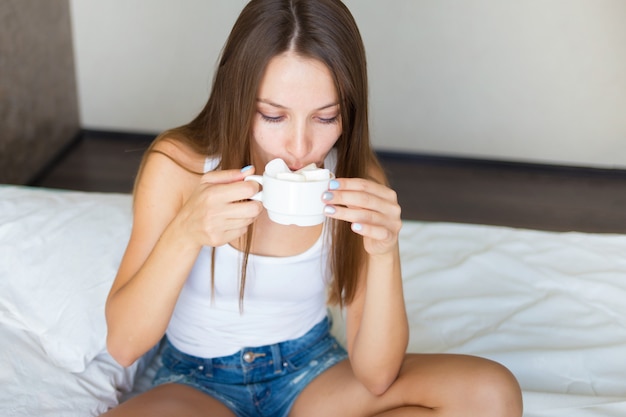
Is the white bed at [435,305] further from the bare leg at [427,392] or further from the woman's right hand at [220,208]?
the woman's right hand at [220,208]

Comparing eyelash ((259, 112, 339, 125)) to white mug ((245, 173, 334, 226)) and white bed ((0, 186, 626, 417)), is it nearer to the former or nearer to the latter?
white mug ((245, 173, 334, 226))

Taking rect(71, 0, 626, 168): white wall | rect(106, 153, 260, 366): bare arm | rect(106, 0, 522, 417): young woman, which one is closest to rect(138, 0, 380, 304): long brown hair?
rect(106, 0, 522, 417): young woman

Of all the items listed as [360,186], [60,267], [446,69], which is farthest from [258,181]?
[446,69]

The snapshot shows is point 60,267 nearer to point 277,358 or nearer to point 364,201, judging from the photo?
point 277,358

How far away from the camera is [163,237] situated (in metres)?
1.35

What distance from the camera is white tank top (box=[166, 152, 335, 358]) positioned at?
5.11ft

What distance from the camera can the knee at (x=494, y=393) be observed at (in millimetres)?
1343

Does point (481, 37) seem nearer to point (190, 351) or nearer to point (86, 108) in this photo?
point (86, 108)

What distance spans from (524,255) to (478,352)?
51 centimetres

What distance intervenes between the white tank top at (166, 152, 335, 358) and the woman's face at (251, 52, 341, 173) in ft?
1.00

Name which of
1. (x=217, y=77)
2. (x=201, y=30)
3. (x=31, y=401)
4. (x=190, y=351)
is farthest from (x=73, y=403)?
(x=201, y=30)

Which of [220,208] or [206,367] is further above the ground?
[220,208]

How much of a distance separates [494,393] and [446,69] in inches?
114

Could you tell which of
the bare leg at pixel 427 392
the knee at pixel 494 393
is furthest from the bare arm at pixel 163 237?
the knee at pixel 494 393
